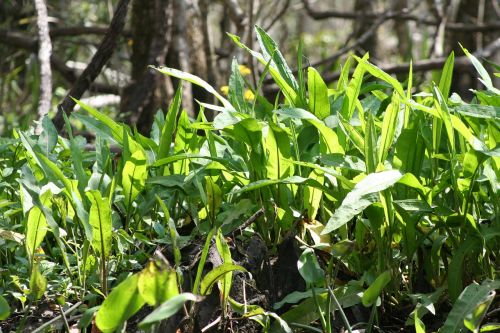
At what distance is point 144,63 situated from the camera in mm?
4887

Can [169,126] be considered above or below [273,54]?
below

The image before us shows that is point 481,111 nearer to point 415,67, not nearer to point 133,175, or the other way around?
point 133,175

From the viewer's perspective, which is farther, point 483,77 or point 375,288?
point 483,77

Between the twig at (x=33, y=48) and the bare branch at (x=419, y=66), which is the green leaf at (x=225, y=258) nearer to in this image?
the twig at (x=33, y=48)

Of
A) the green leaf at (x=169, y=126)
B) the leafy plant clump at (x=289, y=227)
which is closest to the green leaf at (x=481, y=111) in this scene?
the leafy plant clump at (x=289, y=227)

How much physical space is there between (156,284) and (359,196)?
40cm

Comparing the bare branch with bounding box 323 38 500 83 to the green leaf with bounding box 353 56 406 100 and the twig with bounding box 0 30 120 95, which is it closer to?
the twig with bounding box 0 30 120 95

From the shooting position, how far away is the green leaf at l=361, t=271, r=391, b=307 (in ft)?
4.23

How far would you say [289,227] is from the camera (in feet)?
5.31

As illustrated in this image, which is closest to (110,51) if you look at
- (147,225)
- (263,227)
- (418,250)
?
(147,225)

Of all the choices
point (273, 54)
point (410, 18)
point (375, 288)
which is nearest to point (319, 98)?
point (273, 54)

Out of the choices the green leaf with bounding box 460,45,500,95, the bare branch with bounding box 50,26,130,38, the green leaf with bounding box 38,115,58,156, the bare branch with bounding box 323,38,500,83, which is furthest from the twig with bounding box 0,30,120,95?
the green leaf with bounding box 460,45,500,95

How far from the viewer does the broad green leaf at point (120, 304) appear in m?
1.17

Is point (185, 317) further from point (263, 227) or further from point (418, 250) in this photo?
point (418, 250)
